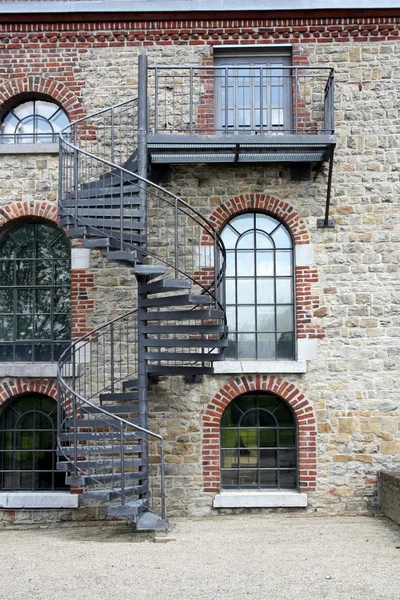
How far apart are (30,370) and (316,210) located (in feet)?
14.6

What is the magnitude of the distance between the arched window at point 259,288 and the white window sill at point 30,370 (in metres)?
2.40

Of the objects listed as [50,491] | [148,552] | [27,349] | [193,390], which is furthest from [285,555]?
[27,349]

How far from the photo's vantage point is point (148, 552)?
770 centimetres

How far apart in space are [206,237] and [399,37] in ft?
12.8

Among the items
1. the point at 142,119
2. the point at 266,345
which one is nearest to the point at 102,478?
the point at 266,345

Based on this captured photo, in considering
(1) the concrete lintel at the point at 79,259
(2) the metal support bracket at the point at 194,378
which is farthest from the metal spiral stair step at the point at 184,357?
(1) the concrete lintel at the point at 79,259

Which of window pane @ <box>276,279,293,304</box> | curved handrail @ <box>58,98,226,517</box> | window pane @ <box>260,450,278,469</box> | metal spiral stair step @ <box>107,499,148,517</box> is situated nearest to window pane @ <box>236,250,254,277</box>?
curved handrail @ <box>58,98,226,517</box>

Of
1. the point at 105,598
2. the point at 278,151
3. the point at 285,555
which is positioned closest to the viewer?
the point at 105,598

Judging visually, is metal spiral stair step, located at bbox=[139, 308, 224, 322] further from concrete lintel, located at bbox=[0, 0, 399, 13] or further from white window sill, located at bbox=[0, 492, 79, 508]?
→ concrete lintel, located at bbox=[0, 0, 399, 13]

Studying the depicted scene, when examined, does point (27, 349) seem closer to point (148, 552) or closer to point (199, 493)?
point (199, 493)

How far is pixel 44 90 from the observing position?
10297 mm

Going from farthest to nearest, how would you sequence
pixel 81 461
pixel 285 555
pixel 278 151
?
pixel 278 151 < pixel 81 461 < pixel 285 555

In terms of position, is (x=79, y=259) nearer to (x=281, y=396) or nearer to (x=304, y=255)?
(x=304, y=255)

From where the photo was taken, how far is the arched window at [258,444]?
991cm
